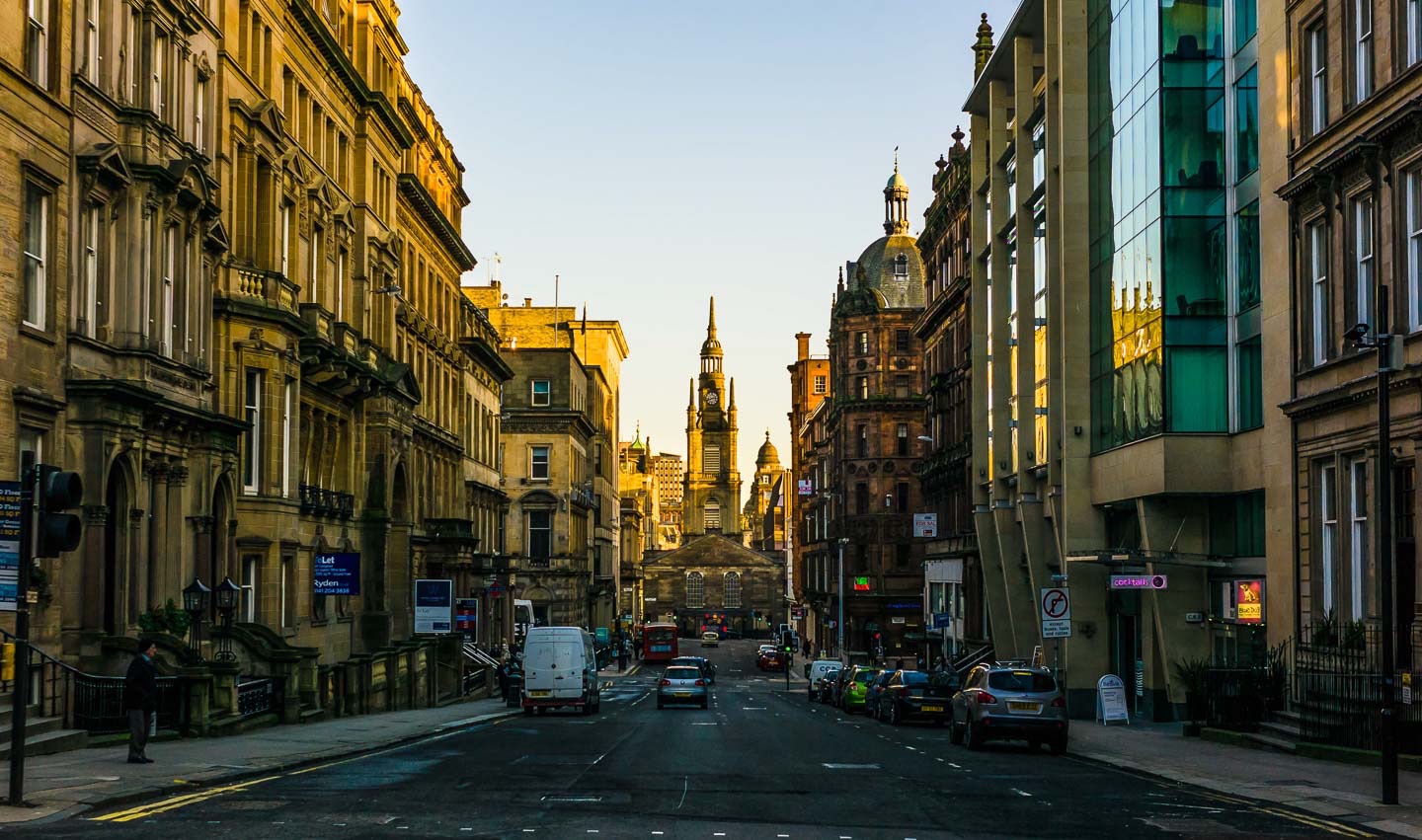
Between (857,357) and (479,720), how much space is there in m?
72.7

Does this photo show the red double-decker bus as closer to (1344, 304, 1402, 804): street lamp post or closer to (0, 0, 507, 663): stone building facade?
(0, 0, 507, 663): stone building facade

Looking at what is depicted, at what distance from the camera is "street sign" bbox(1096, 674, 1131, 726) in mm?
37656

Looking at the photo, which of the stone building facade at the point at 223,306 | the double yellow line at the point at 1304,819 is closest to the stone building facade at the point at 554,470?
the stone building facade at the point at 223,306

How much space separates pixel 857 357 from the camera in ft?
365

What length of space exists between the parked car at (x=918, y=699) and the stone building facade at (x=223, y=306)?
14923 millimetres

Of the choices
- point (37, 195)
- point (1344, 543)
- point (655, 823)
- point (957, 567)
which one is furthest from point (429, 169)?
point (655, 823)

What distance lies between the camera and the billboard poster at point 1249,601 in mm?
35188

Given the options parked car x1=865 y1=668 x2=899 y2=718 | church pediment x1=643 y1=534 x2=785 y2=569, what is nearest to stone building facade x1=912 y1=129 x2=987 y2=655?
parked car x1=865 y1=668 x2=899 y2=718

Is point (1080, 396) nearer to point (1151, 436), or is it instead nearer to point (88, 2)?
point (1151, 436)

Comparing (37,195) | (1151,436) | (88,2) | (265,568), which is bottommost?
(265,568)

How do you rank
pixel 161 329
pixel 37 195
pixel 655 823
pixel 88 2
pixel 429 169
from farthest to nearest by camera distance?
pixel 429 169 → pixel 161 329 → pixel 88 2 → pixel 37 195 → pixel 655 823

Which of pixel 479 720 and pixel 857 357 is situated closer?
pixel 479 720

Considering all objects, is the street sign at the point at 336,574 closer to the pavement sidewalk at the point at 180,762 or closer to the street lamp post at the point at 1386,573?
the pavement sidewalk at the point at 180,762

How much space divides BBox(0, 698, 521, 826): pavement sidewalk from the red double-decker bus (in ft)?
272
